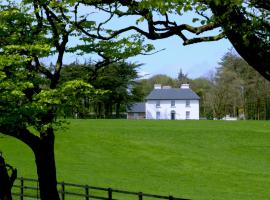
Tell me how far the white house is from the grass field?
55639 mm

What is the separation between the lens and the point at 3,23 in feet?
49.3

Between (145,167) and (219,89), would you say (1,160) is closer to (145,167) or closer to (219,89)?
(145,167)

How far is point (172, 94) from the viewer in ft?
408

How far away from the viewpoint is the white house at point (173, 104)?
399 ft

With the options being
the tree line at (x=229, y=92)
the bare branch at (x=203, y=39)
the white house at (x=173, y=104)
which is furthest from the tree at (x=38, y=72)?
the white house at (x=173, y=104)

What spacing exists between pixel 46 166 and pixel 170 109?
108m

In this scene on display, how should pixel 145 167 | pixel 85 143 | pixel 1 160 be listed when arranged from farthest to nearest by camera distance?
1. pixel 85 143
2. pixel 145 167
3. pixel 1 160

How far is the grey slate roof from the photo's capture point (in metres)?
122

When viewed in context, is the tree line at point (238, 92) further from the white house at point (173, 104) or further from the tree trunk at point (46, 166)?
the tree trunk at point (46, 166)

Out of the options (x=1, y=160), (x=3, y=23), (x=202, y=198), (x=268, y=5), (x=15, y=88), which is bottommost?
(x=202, y=198)

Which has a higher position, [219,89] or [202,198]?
[219,89]

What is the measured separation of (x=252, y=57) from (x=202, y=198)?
21298 mm

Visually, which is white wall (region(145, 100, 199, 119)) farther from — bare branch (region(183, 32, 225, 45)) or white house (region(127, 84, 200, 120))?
bare branch (region(183, 32, 225, 45))

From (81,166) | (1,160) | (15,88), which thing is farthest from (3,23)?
(81,166)
